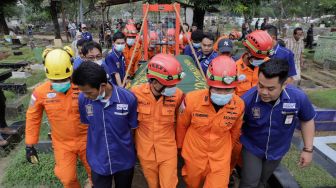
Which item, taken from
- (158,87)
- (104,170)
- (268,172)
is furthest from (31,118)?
(268,172)

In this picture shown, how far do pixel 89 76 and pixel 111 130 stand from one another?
1.81ft

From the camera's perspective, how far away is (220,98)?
244 cm

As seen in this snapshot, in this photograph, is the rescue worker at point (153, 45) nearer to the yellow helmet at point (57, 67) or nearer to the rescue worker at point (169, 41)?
the rescue worker at point (169, 41)

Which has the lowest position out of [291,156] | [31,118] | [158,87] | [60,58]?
[291,156]

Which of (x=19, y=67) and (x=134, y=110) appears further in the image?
(x=19, y=67)

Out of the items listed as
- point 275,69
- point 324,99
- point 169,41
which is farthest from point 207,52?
point 324,99

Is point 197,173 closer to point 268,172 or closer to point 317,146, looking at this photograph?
point 268,172

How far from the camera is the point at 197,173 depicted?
2.80m

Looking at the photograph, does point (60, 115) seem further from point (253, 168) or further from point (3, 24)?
point (3, 24)

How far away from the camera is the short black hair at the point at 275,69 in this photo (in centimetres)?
231

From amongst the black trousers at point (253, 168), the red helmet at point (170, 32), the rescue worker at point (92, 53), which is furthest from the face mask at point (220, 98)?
the red helmet at point (170, 32)

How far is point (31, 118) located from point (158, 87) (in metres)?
1.33

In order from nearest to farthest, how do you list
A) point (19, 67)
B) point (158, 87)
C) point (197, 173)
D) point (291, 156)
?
point (158, 87) < point (197, 173) < point (291, 156) < point (19, 67)

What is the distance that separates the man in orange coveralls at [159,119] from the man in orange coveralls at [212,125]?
12 cm
